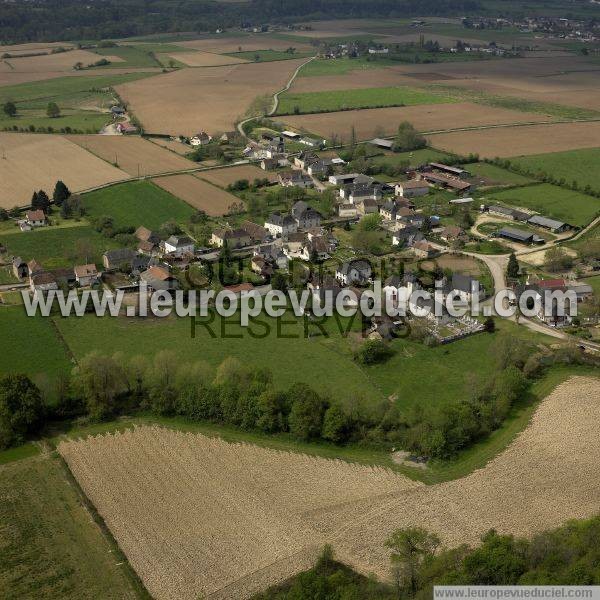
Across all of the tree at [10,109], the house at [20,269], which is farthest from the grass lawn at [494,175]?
the tree at [10,109]

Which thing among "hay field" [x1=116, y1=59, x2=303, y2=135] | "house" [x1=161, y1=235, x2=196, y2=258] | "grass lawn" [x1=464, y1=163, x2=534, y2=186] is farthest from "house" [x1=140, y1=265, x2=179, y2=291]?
"hay field" [x1=116, y1=59, x2=303, y2=135]

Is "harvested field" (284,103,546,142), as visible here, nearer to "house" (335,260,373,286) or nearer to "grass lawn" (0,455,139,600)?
"house" (335,260,373,286)

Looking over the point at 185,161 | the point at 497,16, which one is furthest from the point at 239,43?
the point at 185,161

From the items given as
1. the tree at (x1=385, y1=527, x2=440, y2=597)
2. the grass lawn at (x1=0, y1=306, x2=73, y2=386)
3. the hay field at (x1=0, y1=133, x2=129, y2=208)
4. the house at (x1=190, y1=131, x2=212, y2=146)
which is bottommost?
the tree at (x1=385, y1=527, x2=440, y2=597)

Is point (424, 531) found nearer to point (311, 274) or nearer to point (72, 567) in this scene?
point (72, 567)

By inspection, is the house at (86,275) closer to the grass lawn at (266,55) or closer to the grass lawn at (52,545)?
the grass lawn at (52,545)

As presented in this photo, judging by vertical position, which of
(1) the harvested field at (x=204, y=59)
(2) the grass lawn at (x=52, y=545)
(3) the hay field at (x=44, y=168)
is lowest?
(2) the grass lawn at (x=52, y=545)

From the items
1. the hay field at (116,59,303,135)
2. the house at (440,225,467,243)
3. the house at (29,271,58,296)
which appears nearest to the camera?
the house at (29,271,58,296)
